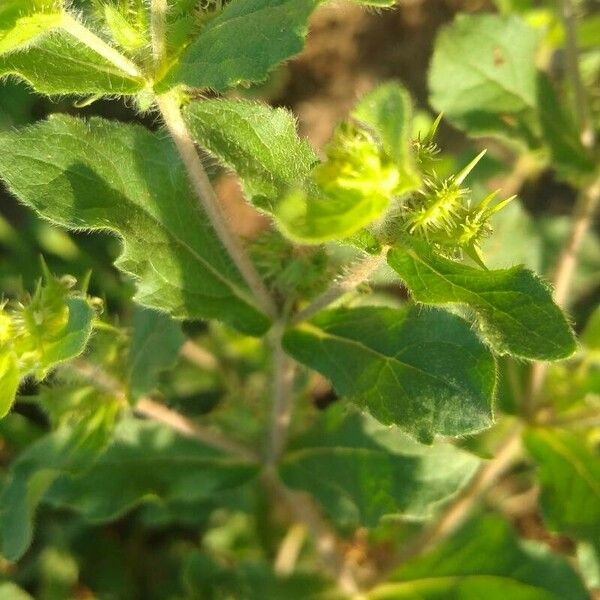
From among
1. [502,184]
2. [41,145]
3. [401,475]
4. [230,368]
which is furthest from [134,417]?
[502,184]

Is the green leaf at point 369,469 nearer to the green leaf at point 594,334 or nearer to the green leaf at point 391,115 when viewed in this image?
the green leaf at point 594,334

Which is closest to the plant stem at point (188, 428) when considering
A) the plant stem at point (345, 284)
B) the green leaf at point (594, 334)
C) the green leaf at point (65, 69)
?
the plant stem at point (345, 284)

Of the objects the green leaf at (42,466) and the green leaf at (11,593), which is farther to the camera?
the green leaf at (11,593)

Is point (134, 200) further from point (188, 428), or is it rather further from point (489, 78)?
point (489, 78)

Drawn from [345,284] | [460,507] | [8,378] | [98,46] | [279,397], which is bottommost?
[460,507]

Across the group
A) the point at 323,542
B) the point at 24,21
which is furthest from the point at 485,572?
the point at 24,21
